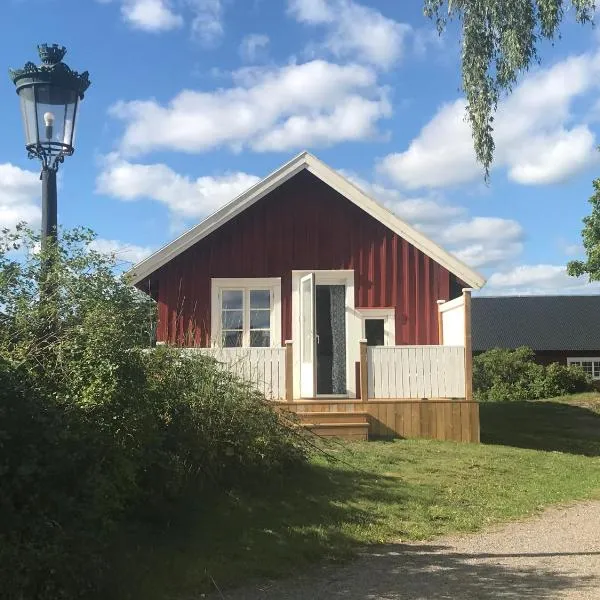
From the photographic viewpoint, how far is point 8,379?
4910 millimetres

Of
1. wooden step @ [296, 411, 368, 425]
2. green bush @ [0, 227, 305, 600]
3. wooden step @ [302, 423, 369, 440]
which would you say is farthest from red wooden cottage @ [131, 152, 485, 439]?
green bush @ [0, 227, 305, 600]

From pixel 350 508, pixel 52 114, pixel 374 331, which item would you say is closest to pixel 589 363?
pixel 374 331

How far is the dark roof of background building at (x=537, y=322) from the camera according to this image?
116ft

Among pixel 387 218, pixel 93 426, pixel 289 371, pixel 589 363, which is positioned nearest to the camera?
pixel 93 426

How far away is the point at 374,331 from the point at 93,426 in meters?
10.1

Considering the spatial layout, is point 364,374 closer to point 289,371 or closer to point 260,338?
point 289,371

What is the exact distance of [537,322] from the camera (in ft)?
124

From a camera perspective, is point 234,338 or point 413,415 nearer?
point 413,415

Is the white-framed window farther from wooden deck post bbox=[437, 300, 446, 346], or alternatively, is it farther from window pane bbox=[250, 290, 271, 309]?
window pane bbox=[250, 290, 271, 309]

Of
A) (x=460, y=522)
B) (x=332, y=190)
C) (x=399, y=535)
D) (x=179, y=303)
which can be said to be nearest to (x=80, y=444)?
(x=399, y=535)

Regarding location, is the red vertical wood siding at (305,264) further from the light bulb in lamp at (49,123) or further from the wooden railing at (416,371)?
the light bulb in lamp at (49,123)

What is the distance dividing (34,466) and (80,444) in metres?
0.46

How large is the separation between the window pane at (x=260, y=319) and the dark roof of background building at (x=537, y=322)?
75.4 ft

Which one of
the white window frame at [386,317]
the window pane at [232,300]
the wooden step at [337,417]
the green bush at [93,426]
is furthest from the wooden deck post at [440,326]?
the green bush at [93,426]
